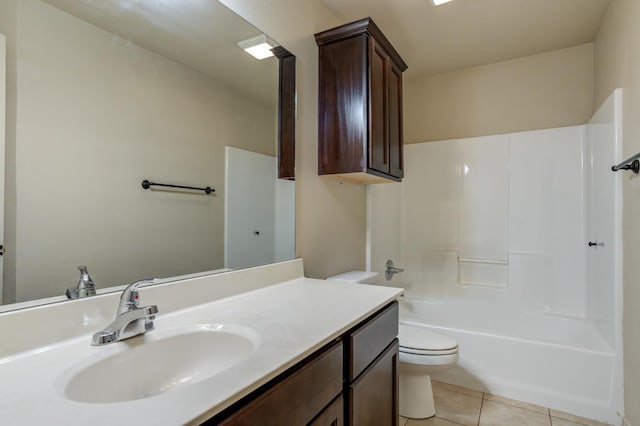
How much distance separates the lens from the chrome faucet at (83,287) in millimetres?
894

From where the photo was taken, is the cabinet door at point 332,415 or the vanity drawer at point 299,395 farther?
the cabinet door at point 332,415

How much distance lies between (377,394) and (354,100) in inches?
54.8

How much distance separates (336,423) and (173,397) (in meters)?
0.57

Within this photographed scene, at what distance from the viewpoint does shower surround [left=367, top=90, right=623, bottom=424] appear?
1.93 meters

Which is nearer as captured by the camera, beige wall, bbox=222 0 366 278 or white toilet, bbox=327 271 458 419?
beige wall, bbox=222 0 366 278

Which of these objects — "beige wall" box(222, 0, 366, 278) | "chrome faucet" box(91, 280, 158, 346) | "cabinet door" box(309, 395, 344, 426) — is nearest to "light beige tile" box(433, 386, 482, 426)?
"beige wall" box(222, 0, 366, 278)

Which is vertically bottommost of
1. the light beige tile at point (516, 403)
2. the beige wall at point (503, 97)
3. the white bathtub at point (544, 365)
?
the light beige tile at point (516, 403)

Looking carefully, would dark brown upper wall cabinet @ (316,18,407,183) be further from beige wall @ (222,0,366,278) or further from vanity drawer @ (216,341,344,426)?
vanity drawer @ (216,341,344,426)

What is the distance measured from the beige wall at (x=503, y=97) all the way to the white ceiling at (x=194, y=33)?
1.96m

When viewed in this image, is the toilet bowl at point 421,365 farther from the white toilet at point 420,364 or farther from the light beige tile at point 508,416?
the light beige tile at point 508,416

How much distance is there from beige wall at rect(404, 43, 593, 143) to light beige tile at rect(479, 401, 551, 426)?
6.85ft

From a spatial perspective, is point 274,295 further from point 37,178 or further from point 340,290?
point 37,178

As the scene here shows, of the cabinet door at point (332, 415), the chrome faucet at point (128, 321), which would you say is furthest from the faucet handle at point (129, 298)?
the cabinet door at point (332, 415)

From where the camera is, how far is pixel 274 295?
4.50 ft
